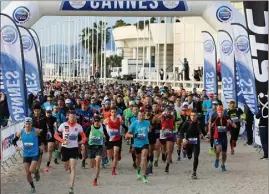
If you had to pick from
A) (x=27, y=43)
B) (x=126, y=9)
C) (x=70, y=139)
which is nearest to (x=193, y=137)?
(x=70, y=139)

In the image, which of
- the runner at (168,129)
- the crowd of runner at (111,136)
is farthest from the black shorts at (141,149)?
the runner at (168,129)

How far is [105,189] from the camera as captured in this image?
11.8 m

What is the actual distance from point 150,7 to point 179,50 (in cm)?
3967

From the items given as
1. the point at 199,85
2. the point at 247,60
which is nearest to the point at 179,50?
the point at 199,85

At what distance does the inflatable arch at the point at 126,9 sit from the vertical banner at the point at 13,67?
6928mm

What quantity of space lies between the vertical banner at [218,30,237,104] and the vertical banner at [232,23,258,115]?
8.11ft

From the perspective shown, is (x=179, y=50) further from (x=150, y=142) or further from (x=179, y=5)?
(x=150, y=142)

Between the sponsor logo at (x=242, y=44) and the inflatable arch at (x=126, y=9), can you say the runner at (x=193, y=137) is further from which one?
the inflatable arch at (x=126, y=9)

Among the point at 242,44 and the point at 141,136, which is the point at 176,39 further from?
the point at 141,136

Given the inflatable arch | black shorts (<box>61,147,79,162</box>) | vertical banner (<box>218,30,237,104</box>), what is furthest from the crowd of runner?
the inflatable arch

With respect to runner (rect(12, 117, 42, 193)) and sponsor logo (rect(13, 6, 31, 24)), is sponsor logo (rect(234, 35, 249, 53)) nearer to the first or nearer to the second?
sponsor logo (rect(13, 6, 31, 24))

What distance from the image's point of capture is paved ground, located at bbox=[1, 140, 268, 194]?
11.8 m

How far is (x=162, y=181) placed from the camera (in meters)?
12.9

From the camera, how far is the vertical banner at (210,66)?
23.4m
